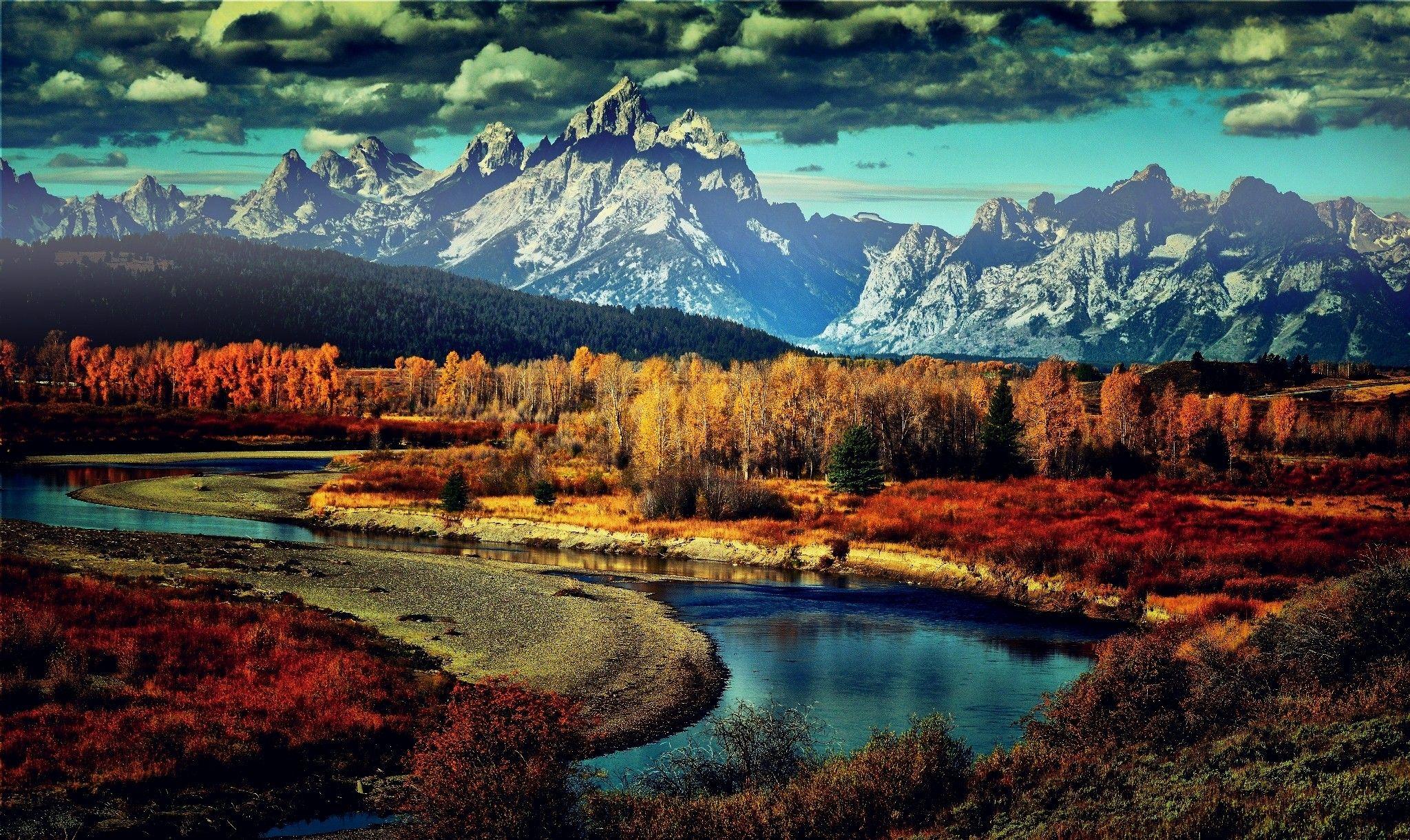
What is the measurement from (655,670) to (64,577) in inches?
960

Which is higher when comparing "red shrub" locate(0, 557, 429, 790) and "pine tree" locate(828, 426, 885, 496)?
"pine tree" locate(828, 426, 885, 496)

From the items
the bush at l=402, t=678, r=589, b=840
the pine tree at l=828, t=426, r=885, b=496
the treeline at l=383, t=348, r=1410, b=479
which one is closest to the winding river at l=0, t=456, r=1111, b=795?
the bush at l=402, t=678, r=589, b=840

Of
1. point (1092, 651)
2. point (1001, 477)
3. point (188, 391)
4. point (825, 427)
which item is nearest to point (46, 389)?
point (188, 391)

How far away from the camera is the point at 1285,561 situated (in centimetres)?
5316

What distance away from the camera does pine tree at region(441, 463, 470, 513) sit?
7838 cm

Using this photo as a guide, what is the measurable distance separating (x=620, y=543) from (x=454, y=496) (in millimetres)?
16156

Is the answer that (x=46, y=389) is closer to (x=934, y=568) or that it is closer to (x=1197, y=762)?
(x=934, y=568)

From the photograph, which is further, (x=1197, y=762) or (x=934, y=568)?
(x=934, y=568)

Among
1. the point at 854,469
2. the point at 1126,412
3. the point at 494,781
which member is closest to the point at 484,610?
the point at 494,781

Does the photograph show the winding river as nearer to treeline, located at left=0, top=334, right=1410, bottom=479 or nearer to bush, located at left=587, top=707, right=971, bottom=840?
bush, located at left=587, top=707, right=971, bottom=840

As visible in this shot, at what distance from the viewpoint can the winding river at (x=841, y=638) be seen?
31.7 m

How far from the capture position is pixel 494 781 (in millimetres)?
18984

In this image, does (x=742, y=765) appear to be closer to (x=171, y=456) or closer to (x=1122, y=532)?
(x=1122, y=532)

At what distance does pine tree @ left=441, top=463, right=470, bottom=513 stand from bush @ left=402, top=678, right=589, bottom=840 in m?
58.0
